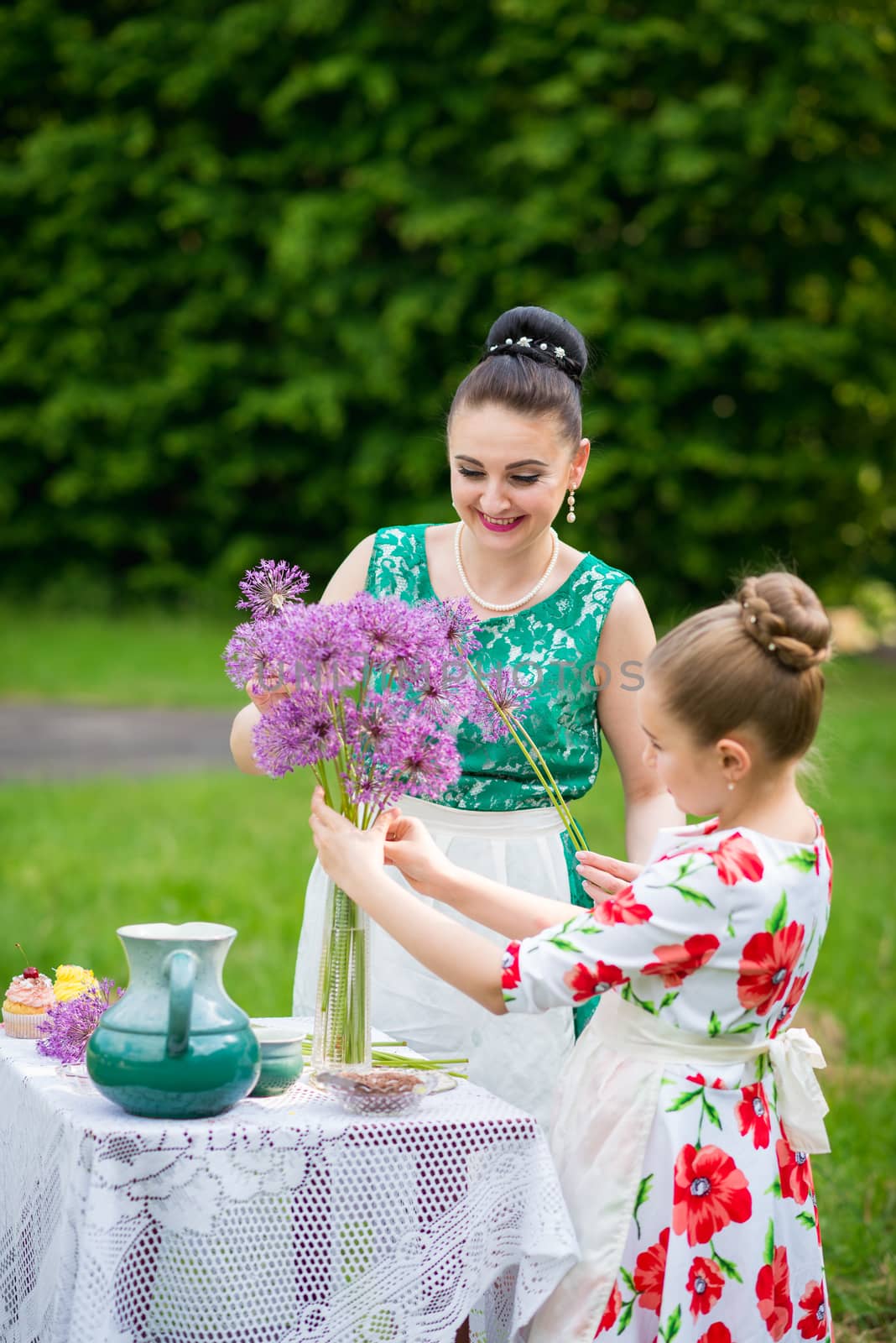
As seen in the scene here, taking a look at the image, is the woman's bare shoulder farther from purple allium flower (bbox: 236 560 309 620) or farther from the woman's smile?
purple allium flower (bbox: 236 560 309 620)

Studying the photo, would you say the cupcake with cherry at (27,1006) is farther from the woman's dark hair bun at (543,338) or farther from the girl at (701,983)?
the woman's dark hair bun at (543,338)

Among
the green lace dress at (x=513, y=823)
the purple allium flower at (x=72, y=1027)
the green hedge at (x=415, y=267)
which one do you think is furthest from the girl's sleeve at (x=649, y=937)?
the green hedge at (x=415, y=267)

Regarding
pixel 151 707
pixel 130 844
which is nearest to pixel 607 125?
pixel 151 707

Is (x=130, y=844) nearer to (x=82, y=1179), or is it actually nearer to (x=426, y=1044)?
(x=426, y=1044)

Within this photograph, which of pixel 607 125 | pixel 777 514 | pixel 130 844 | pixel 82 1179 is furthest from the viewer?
pixel 777 514

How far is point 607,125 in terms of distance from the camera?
14227mm

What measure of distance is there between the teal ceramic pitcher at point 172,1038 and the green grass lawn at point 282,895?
3.07ft

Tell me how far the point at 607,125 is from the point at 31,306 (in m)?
6.12

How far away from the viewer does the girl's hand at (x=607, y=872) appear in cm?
236

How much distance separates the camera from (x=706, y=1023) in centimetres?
204

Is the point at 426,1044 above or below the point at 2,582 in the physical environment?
below

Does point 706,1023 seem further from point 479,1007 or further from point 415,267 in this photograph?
point 415,267

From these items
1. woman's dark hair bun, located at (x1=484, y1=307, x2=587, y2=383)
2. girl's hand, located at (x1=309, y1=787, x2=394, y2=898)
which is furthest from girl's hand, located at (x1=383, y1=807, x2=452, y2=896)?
woman's dark hair bun, located at (x1=484, y1=307, x2=587, y2=383)

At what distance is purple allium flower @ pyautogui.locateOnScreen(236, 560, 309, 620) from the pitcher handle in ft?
1.63
